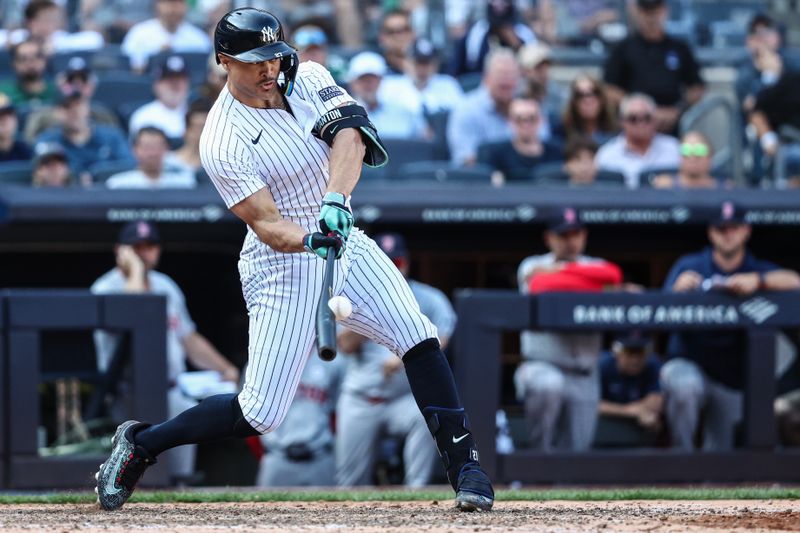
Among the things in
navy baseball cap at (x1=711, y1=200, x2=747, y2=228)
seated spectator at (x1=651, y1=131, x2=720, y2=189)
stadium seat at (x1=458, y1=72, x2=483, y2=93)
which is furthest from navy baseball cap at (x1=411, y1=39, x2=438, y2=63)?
navy baseball cap at (x1=711, y1=200, x2=747, y2=228)

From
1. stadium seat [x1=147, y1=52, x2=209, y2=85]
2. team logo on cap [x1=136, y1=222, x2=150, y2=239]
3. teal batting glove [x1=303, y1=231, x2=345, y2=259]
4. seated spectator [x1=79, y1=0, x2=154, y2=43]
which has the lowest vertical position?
teal batting glove [x1=303, y1=231, x2=345, y2=259]

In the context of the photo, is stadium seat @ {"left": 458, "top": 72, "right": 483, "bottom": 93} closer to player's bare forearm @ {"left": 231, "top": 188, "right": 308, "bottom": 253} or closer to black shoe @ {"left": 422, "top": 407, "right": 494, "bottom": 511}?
black shoe @ {"left": 422, "top": 407, "right": 494, "bottom": 511}

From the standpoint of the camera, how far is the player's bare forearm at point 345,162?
398 cm

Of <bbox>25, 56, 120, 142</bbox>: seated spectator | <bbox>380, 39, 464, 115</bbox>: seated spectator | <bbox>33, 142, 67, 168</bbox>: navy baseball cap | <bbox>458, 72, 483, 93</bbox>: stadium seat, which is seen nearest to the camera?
<bbox>33, 142, 67, 168</bbox>: navy baseball cap

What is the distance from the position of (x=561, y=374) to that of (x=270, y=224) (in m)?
3.31

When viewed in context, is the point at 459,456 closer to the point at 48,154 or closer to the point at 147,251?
the point at 147,251

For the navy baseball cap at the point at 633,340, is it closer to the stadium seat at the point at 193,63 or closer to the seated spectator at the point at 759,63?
the seated spectator at the point at 759,63

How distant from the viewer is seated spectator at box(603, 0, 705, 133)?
9359 mm

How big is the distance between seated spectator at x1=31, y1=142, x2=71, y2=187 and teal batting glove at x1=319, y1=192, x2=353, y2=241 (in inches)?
154

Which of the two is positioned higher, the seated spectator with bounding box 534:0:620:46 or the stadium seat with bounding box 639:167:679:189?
the seated spectator with bounding box 534:0:620:46

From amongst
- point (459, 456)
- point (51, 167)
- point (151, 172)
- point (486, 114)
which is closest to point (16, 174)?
point (51, 167)

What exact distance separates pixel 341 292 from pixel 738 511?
1.47 m

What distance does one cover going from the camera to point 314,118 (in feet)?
13.5

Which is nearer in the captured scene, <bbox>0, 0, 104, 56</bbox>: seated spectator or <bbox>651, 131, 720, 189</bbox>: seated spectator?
<bbox>651, 131, 720, 189</bbox>: seated spectator
